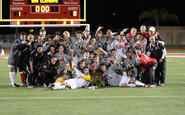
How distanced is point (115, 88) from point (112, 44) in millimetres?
1892

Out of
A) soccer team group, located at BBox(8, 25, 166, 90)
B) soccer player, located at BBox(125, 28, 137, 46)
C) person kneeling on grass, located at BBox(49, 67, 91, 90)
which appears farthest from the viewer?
soccer player, located at BBox(125, 28, 137, 46)

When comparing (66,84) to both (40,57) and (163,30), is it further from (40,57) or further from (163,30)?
(163,30)

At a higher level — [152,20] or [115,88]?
[152,20]

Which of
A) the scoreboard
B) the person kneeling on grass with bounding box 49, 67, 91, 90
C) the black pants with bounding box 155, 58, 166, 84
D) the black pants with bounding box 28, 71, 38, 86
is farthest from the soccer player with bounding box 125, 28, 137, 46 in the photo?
the scoreboard

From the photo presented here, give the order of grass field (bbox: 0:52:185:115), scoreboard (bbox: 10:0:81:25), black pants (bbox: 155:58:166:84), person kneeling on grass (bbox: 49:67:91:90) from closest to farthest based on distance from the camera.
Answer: grass field (bbox: 0:52:185:115) < person kneeling on grass (bbox: 49:67:91:90) < black pants (bbox: 155:58:166:84) < scoreboard (bbox: 10:0:81:25)

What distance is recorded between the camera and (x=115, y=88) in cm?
964

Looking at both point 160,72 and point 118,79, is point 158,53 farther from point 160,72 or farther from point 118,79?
point 118,79

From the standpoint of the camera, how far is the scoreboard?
2055 centimetres

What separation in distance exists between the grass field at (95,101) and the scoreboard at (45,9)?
443 inches

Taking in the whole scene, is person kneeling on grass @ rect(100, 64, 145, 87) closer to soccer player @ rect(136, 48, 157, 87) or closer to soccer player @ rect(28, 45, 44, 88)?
soccer player @ rect(136, 48, 157, 87)

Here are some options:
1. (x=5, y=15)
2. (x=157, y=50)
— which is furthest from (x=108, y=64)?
(x=5, y=15)

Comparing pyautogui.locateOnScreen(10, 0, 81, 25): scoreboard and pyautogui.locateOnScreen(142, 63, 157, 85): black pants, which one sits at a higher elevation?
pyautogui.locateOnScreen(10, 0, 81, 25): scoreboard

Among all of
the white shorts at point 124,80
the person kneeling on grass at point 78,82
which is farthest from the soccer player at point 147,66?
the person kneeling on grass at point 78,82

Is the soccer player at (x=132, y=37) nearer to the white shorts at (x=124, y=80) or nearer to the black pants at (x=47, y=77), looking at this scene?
the white shorts at (x=124, y=80)
